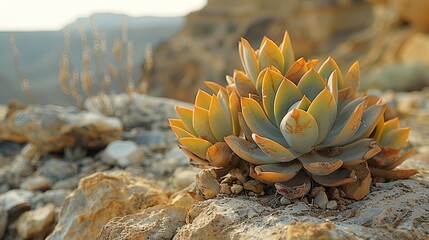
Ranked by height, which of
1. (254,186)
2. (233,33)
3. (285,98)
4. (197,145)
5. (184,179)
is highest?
(285,98)

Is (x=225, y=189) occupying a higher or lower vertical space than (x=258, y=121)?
lower

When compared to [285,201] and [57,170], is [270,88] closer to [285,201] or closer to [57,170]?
[285,201]

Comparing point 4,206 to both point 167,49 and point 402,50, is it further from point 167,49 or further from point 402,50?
point 167,49

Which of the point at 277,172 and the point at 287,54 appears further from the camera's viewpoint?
the point at 287,54

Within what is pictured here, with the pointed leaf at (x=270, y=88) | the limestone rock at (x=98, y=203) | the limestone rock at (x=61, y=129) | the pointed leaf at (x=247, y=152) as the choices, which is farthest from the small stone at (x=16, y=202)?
the pointed leaf at (x=270, y=88)

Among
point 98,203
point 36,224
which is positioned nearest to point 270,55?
point 98,203

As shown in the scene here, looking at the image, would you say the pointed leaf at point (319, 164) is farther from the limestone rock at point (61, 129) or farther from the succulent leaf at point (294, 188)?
the limestone rock at point (61, 129)
